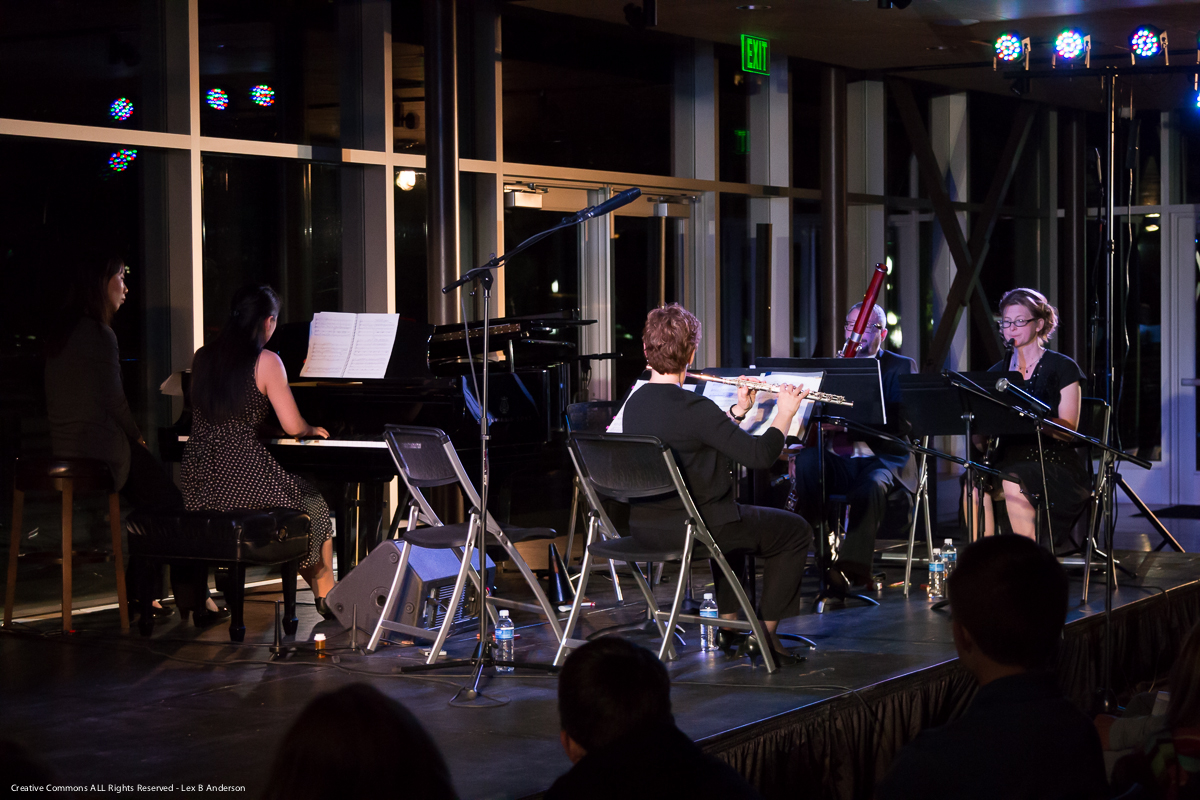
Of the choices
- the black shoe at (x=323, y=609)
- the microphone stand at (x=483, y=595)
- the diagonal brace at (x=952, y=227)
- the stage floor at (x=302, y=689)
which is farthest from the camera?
the diagonal brace at (x=952, y=227)

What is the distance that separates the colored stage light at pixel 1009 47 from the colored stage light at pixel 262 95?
388 centimetres

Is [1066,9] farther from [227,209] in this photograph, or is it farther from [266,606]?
[266,606]

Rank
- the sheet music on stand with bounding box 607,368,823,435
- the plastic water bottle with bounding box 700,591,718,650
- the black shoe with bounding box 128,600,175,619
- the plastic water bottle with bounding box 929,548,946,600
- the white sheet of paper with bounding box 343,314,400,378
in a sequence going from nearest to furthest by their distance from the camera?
the sheet music on stand with bounding box 607,368,823,435, the plastic water bottle with bounding box 700,591,718,650, the white sheet of paper with bounding box 343,314,400,378, the black shoe with bounding box 128,600,175,619, the plastic water bottle with bounding box 929,548,946,600

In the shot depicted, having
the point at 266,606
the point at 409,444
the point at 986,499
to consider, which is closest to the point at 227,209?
the point at 266,606

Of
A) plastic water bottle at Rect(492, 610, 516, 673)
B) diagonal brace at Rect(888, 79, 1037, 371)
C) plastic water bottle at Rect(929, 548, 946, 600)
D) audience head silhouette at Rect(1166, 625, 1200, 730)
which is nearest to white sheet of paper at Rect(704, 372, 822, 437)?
plastic water bottle at Rect(492, 610, 516, 673)

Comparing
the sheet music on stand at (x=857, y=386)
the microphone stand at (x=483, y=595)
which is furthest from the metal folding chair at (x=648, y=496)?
the sheet music on stand at (x=857, y=386)

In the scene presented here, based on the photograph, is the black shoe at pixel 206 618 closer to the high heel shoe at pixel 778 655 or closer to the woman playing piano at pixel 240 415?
the woman playing piano at pixel 240 415

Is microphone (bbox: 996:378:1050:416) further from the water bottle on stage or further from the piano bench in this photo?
the piano bench

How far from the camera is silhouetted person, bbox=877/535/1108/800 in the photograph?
185 cm

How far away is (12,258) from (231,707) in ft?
9.14

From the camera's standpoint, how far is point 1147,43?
6.43m

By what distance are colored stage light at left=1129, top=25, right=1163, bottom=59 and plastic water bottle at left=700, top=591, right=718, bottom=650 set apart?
379cm

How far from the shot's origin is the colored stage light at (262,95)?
245 inches

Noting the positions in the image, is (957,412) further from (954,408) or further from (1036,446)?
(1036,446)
